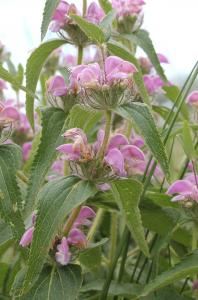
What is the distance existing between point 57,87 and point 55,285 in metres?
0.19

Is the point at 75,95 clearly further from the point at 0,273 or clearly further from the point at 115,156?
the point at 0,273

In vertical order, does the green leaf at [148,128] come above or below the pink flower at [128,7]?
below

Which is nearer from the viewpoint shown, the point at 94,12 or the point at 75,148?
the point at 75,148

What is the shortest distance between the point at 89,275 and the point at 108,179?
0.78 feet

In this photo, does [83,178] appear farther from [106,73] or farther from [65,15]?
[65,15]

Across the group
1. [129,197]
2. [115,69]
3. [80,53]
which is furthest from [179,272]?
[80,53]

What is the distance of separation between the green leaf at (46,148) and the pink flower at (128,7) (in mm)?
204

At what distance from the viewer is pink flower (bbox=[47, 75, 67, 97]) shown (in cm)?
56

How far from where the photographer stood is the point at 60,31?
0.65 m

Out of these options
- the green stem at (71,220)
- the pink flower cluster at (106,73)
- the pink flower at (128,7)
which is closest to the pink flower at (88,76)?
the pink flower cluster at (106,73)

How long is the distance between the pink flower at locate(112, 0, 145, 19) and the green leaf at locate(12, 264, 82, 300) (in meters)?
0.34

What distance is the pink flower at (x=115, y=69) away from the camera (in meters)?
0.48

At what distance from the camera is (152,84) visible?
0.76 metres

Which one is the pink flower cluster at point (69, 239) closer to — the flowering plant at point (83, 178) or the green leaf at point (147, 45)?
the flowering plant at point (83, 178)
